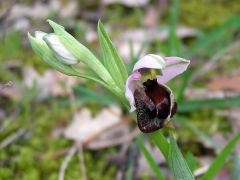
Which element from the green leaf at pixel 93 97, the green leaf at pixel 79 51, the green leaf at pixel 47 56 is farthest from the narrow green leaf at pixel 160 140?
the green leaf at pixel 93 97

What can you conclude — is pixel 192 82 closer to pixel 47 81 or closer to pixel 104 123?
pixel 104 123

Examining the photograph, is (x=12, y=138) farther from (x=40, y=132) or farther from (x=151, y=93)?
(x=151, y=93)

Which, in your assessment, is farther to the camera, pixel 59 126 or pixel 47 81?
pixel 47 81

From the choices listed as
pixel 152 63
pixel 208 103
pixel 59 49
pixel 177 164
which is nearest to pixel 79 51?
pixel 59 49

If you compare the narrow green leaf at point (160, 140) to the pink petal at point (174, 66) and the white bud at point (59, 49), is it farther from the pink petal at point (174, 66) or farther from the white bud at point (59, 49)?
the white bud at point (59, 49)

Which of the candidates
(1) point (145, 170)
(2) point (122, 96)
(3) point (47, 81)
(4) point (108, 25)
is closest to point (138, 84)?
(2) point (122, 96)

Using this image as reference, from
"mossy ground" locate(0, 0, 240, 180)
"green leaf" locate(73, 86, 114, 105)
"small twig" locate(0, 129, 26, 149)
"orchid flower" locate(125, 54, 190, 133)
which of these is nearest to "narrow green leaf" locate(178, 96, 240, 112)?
"mossy ground" locate(0, 0, 240, 180)

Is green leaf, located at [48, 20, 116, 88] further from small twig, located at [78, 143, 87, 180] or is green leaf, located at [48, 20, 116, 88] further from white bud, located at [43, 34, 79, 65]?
small twig, located at [78, 143, 87, 180]
